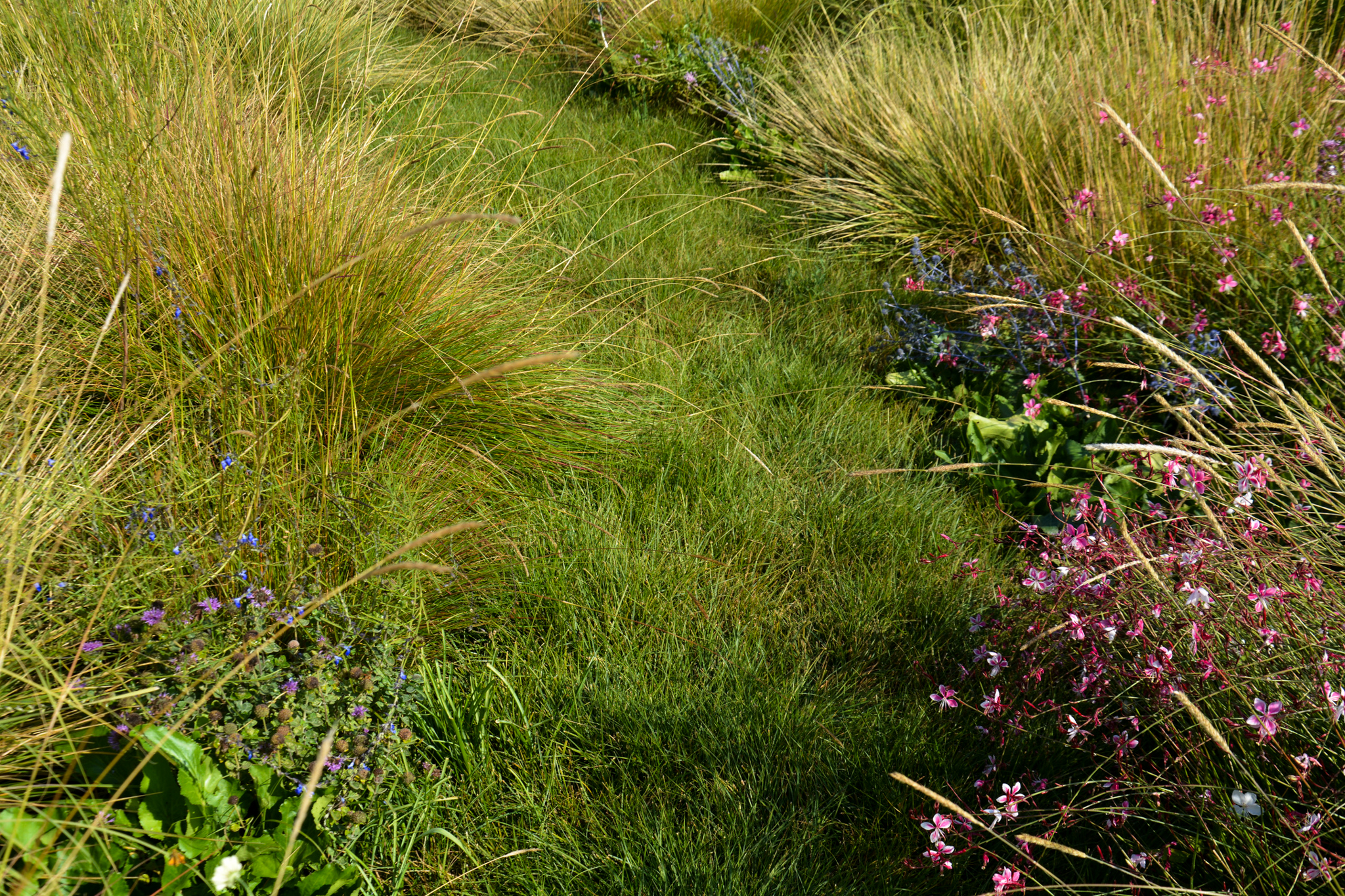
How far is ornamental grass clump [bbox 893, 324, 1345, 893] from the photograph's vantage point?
1412 millimetres

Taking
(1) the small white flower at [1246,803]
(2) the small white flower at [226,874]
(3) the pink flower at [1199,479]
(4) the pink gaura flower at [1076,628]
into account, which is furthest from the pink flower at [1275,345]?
(2) the small white flower at [226,874]

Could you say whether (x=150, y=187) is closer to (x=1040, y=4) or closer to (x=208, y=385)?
(x=208, y=385)

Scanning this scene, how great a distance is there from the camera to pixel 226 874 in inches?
54.4

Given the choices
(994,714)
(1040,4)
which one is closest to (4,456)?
(994,714)

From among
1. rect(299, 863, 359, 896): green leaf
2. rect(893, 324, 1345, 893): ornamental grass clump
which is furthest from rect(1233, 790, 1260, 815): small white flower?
rect(299, 863, 359, 896): green leaf

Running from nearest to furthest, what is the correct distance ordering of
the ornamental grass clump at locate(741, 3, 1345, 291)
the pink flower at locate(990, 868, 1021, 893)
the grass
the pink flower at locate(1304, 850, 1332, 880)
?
the pink flower at locate(1304, 850, 1332, 880), the pink flower at locate(990, 868, 1021, 893), the grass, the ornamental grass clump at locate(741, 3, 1345, 291)

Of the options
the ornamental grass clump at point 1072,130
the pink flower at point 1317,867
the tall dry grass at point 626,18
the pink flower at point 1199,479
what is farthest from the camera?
the tall dry grass at point 626,18

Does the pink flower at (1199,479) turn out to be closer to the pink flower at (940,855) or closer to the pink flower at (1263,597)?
the pink flower at (1263,597)

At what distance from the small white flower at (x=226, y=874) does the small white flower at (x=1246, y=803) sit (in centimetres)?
143

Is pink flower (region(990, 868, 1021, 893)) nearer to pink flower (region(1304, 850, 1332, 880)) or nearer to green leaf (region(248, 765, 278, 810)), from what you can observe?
pink flower (region(1304, 850, 1332, 880))

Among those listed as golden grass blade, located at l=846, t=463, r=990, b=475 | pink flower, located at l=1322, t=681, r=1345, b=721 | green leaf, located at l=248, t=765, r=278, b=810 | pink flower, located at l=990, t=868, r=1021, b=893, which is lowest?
pink flower, located at l=990, t=868, r=1021, b=893

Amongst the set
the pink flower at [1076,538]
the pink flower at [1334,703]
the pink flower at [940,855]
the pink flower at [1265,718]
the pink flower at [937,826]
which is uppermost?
the pink flower at [1334,703]

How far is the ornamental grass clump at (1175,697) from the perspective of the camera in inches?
55.6

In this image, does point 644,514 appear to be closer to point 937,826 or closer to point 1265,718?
point 937,826
